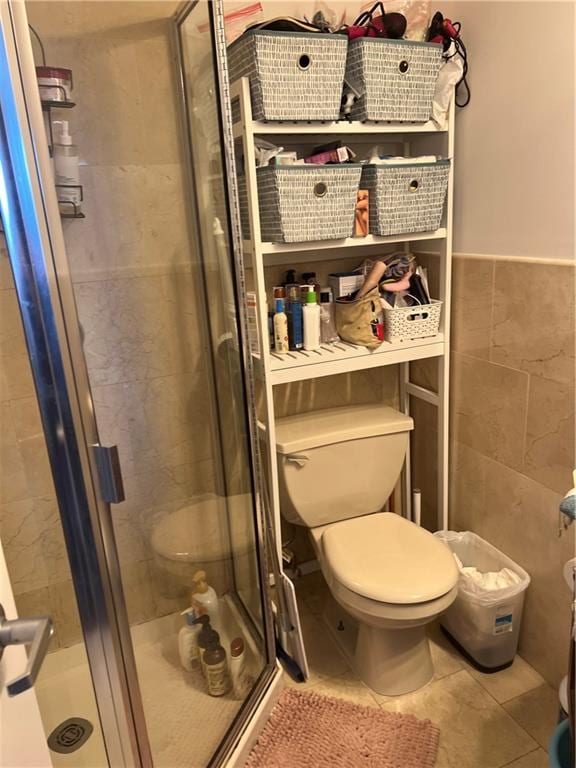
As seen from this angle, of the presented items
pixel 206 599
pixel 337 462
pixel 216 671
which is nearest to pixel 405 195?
pixel 337 462

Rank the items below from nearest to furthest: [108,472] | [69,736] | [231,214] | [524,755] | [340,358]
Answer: [108,472]
[69,736]
[231,214]
[524,755]
[340,358]

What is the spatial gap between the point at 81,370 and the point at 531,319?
1.22 metres

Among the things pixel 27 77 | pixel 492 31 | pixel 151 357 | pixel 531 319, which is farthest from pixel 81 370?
pixel 492 31

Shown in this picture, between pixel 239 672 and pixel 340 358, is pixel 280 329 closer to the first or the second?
pixel 340 358

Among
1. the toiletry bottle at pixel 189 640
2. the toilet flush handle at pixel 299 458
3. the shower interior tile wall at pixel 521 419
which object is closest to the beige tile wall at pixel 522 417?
the shower interior tile wall at pixel 521 419

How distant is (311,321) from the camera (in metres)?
1.73

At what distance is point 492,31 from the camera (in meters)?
1.56

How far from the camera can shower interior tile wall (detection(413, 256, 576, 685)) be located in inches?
59.6

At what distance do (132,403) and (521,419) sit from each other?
112 cm

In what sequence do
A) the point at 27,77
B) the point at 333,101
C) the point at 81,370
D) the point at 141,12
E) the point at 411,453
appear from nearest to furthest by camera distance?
the point at 27,77 < the point at 81,370 < the point at 141,12 < the point at 333,101 < the point at 411,453

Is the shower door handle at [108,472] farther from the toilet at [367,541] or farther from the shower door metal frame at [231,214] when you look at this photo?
the toilet at [367,541]

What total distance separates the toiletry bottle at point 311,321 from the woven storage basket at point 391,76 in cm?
53

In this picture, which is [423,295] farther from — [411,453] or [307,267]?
[411,453]

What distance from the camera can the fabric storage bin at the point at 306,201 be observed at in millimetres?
1492
